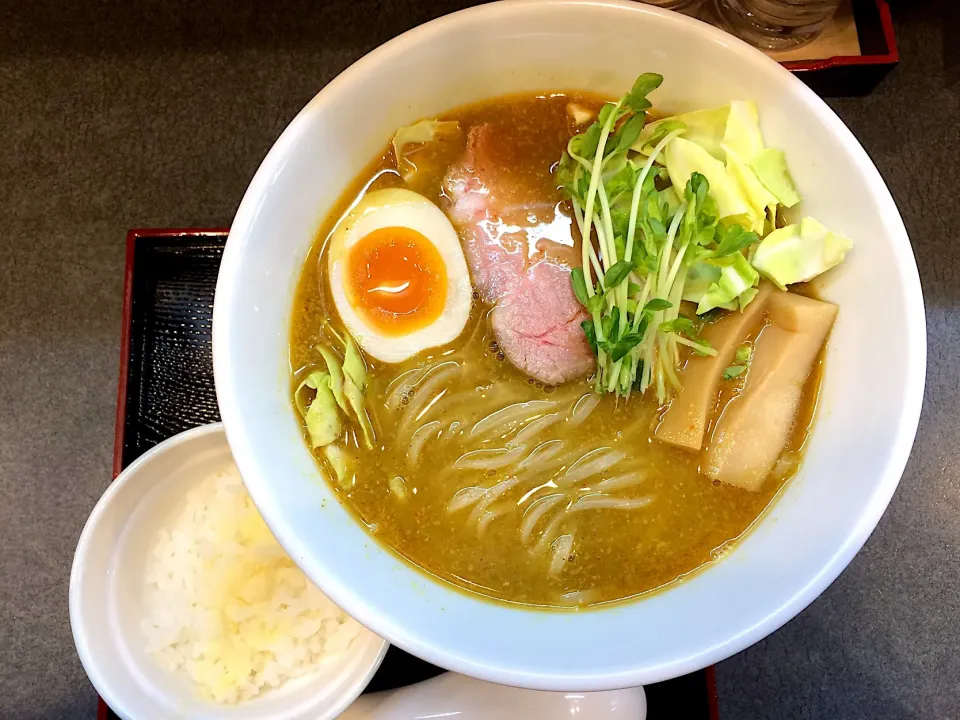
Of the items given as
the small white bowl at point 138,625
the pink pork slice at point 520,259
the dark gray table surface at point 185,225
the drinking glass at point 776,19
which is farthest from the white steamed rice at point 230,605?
the drinking glass at point 776,19

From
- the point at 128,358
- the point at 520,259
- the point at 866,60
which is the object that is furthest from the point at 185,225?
the point at 866,60

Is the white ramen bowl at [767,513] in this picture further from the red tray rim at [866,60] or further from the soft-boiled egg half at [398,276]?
the red tray rim at [866,60]

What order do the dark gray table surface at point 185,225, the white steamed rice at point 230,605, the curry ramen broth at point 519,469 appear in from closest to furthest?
the curry ramen broth at point 519,469 < the white steamed rice at point 230,605 < the dark gray table surface at point 185,225

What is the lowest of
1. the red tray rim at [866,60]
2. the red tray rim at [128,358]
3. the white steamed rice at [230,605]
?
the white steamed rice at [230,605]

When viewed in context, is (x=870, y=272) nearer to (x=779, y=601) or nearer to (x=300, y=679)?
(x=779, y=601)

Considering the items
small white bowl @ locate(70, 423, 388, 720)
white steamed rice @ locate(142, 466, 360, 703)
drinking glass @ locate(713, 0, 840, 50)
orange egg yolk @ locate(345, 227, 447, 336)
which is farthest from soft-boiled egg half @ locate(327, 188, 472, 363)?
drinking glass @ locate(713, 0, 840, 50)
